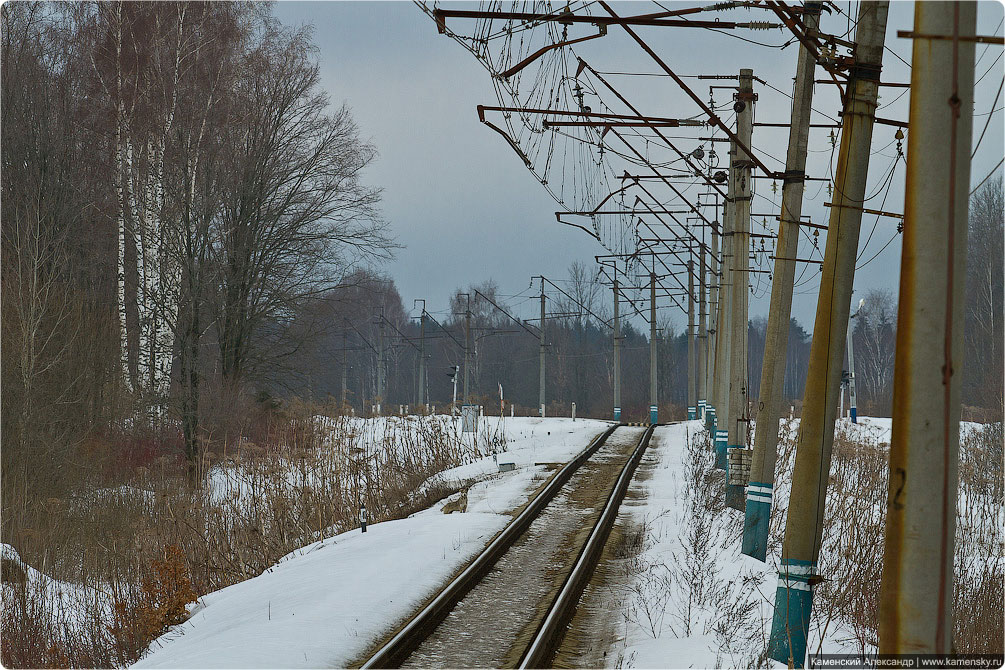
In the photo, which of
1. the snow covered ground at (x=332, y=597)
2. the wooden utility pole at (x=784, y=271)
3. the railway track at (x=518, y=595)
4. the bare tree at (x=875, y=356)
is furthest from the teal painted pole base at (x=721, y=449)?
the bare tree at (x=875, y=356)

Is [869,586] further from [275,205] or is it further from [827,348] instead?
[275,205]

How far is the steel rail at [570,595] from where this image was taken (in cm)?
764

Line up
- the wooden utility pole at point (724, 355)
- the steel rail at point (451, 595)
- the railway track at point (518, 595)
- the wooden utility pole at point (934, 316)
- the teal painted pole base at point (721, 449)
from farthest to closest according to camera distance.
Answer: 1. the teal painted pole base at point (721, 449)
2. the wooden utility pole at point (724, 355)
3. the railway track at point (518, 595)
4. the steel rail at point (451, 595)
5. the wooden utility pole at point (934, 316)

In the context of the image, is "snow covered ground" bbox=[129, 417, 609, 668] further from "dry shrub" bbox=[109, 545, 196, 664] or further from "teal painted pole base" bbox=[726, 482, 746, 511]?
"teal painted pole base" bbox=[726, 482, 746, 511]

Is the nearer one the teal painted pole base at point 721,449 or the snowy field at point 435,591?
the snowy field at point 435,591

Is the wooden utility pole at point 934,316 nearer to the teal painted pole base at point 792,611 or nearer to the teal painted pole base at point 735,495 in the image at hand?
the teal painted pole base at point 792,611

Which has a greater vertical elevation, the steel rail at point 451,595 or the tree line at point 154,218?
the tree line at point 154,218

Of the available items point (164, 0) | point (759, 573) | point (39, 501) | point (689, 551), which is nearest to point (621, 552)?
point (689, 551)

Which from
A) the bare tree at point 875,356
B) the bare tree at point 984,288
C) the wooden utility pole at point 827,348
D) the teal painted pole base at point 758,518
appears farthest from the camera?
the bare tree at point 875,356

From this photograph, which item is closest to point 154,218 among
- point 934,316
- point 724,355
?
point 724,355

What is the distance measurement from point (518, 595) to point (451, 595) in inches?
37.3

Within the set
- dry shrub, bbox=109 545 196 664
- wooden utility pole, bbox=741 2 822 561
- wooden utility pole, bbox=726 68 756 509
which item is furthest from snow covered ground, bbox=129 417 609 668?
wooden utility pole, bbox=741 2 822 561

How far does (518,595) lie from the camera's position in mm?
9930

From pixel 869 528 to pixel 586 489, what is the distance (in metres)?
8.49
